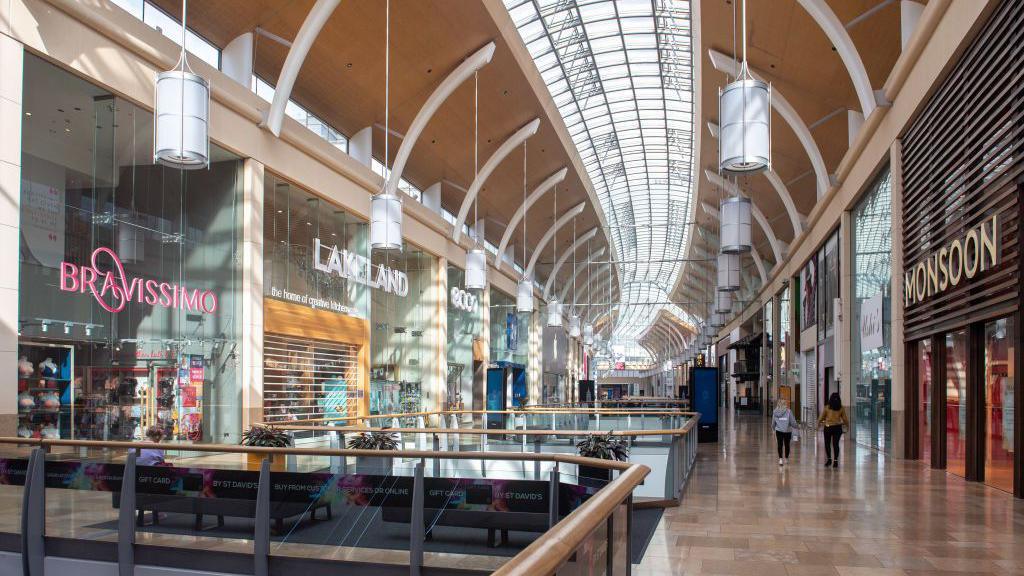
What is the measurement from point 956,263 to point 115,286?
12.3 m

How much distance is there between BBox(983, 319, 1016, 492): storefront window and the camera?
1035cm

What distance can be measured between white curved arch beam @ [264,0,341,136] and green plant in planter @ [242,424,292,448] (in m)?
7.05

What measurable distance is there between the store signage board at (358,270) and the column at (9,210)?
879 centimetres

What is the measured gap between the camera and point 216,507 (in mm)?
6879

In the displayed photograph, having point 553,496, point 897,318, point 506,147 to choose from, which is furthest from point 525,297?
point 553,496

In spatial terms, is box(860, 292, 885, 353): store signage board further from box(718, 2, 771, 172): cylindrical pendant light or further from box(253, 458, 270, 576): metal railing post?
box(253, 458, 270, 576): metal railing post

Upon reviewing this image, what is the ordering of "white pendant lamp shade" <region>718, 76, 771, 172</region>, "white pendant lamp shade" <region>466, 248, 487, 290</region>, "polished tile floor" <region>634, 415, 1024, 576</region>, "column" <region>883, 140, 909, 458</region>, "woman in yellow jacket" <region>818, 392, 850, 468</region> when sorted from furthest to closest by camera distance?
"white pendant lamp shade" <region>466, 248, 487, 290</region> < "column" <region>883, 140, 909, 458</region> < "woman in yellow jacket" <region>818, 392, 850, 468</region> < "white pendant lamp shade" <region>718, 76, 771, 172</region> < "polished tile floor" <region>634, 415, 1024, 576</region>

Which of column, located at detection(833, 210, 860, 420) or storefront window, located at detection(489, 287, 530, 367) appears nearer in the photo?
column, located at detection(833, 210, 860, 420)

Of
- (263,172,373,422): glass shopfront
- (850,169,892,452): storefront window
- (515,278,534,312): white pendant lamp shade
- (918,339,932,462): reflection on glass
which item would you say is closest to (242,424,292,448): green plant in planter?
(263,172,373,422): glass shopfront

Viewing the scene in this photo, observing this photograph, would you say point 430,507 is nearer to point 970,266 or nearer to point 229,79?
point 970,266

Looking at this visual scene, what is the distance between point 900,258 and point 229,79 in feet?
41.5

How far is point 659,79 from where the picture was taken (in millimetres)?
29141

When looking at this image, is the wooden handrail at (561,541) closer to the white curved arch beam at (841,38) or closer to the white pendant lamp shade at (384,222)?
the white pendant lamp shade at (384,222)

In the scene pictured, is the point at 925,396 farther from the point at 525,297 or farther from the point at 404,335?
the point at 404,335
